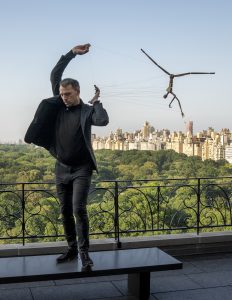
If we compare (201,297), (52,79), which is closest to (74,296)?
(201,297)

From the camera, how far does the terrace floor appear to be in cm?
397

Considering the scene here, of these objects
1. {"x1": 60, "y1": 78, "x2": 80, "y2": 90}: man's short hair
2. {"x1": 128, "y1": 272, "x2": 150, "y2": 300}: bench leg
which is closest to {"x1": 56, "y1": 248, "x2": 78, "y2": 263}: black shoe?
{"x1": 128, "y1": 272, "x2": 150, "y2": 300}: bench leg

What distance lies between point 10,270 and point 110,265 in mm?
775

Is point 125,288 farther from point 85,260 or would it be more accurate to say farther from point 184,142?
point 184,142

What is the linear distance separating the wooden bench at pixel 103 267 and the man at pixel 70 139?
0.12 meters

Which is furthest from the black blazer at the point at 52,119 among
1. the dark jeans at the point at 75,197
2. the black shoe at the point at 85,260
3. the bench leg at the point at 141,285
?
the bench leg at the point at 141,285

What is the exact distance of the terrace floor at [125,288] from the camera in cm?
397

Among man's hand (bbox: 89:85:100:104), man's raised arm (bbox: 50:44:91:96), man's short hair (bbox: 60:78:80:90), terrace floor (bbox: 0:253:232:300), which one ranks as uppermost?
man's raised arm (bbox: 50:44:91:96)

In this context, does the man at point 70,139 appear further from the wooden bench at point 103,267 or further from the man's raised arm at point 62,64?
the wooden bench at point 103,267

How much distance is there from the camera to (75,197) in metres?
3.54

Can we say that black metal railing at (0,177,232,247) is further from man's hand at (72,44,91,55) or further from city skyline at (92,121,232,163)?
city skyline at (92,121,232,163)

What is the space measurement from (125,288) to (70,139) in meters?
1.51

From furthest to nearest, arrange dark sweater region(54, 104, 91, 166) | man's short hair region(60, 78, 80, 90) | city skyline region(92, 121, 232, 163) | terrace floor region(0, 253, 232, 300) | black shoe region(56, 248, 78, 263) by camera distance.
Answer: city skyline region(92, 121, 232, 163)
terrace floor region(0, 253, 232, 300)
black shoe region(56, 248, 78, 263)
dark sweater region(54, 104, 91, 166)
man's short hair region(60, 78, 80, 90)

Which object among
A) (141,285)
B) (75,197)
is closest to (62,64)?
(75,197)
